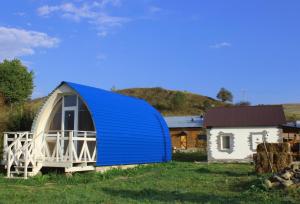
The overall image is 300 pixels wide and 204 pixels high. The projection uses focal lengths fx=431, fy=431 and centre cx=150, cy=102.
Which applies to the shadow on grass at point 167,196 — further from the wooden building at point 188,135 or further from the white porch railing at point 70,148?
the wooden building at point 188,135

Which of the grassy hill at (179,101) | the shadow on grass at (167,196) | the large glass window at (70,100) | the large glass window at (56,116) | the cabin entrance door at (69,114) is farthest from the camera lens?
the grassy hill at (179,101)

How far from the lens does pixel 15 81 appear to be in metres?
46.3

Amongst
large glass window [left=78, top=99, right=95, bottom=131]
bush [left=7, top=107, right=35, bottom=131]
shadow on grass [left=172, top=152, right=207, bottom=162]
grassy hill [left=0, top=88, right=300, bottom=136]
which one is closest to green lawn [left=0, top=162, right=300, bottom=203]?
large glass window [left=78, top=99, right=95, bottom=131]

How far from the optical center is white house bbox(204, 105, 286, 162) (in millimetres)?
29938

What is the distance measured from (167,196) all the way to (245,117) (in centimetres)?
1937

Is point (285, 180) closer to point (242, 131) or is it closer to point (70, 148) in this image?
point (70, 148)

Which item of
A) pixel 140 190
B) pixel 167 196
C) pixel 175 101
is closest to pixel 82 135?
pixel 140 190

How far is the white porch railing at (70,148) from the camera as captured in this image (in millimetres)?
18403

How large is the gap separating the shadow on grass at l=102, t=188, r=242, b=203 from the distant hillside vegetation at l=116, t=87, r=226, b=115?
5832cm

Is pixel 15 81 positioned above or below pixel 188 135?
above

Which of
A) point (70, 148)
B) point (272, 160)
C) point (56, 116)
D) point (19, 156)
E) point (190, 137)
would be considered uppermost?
point (56, 116)

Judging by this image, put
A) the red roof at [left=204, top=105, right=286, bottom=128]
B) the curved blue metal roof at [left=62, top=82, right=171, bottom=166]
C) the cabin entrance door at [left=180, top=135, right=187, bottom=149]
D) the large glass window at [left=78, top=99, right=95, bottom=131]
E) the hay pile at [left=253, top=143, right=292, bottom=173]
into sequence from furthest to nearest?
1. the cabin entrance door at [left=180, top=135, right=187, bottom=149]
2. the red roof at [left=204, top=105, right=286, bottom=128]
3. the large glass window at [left=78, top=99, right=95, bottom=131]
4. the curved blue metal roof at [left=62, top=82, right=171, bottom=166]
5. the hay pile at [left=253, top=143, right=292, bottom=173]

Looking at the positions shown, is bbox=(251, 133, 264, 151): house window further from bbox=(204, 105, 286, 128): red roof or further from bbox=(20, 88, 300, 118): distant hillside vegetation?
bbox=(20, 88, 300, 118): distant hillside vegetation

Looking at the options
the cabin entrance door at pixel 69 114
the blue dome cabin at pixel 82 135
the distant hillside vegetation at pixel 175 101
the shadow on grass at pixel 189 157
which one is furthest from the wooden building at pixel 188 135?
the cabin entrance door at pixel 69 114
